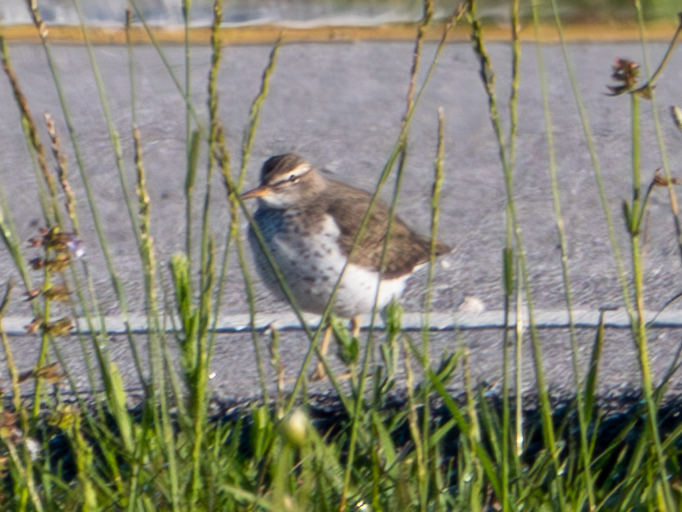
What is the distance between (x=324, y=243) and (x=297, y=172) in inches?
24.9

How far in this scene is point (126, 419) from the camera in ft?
6.84

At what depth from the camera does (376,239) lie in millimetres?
4227

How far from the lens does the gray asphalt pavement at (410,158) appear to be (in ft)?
12.8

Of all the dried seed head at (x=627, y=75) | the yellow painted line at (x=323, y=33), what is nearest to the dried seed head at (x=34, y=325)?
the dried seed head at (x=627, y=75)

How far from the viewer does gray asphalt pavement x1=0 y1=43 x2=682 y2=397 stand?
391cm

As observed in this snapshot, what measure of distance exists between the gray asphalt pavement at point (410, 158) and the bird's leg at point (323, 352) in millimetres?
97

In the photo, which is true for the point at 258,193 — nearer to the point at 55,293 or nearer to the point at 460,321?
the point at 460,321

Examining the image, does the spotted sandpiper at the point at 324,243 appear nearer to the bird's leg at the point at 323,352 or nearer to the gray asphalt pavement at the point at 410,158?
the bird's leg at the point at 323,352

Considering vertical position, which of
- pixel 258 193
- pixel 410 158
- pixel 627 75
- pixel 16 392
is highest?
pixel 410 158

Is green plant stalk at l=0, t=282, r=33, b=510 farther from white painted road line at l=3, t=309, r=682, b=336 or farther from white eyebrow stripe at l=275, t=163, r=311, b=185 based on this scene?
white eyebrow stripe at l=275, t=163, r=311, b=185

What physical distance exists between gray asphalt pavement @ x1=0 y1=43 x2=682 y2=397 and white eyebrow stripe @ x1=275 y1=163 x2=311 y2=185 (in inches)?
16.5

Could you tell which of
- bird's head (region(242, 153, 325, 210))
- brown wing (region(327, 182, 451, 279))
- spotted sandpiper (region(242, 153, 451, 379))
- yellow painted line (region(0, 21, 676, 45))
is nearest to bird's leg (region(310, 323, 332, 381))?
spotted sandpiper (region(242, 153, 451, 379))

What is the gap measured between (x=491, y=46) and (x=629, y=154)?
218 centimetres

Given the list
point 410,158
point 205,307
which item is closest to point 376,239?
point 410,158
